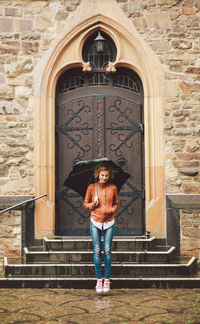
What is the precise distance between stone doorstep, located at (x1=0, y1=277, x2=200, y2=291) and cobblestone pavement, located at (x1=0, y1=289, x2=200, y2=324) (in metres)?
0.14

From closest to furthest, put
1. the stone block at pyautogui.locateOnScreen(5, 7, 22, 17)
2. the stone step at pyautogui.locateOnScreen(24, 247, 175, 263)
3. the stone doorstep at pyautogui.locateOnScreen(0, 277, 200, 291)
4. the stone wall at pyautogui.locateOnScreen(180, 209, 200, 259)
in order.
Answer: the stone doorstep at pyautogui.locateOnScreen(0, 277, 200, 291) → the stone step at pyautogui.locateOnScreen(24, 247, 175, 263) → the stone wall at pyautogui.locateOnScreen(180, 209, 200, 259) → the stone block at pyautogui.locateOnScreen(5, 7, 22, 17)

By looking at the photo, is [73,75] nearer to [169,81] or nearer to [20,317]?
[169,81]

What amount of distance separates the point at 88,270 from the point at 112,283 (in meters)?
0.51

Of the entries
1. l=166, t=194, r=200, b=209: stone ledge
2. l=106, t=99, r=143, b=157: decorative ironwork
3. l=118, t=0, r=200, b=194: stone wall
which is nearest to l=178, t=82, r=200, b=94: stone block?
l=118, t=0, r=200, b=194: stone wall

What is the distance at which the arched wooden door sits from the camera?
8320 mm

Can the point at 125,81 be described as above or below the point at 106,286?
above

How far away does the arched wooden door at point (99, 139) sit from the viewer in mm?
8320

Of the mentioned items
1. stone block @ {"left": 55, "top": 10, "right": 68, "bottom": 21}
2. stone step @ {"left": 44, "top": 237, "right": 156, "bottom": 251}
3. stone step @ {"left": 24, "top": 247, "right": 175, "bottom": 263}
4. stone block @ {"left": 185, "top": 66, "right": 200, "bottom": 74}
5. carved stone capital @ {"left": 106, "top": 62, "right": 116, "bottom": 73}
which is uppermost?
stone block @ {"left": 55, "top": 10, "right": 68, "bottom": 21}

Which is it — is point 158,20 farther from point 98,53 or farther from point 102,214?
point 102,214

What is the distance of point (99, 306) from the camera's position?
5.08m

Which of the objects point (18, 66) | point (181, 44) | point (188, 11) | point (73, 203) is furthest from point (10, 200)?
point (188, 11)

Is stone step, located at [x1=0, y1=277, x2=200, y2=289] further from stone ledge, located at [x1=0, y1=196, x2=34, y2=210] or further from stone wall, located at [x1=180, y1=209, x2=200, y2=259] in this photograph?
stone ledge, located at [x1=0, y1=196, x2=34, y2=210]

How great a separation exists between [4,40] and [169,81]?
284cm

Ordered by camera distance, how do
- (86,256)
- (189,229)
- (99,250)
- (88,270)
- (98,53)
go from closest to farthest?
1. (99,250)
2. (88,270)
3. (86,256)
4. (189,229)
5. (98,53)
